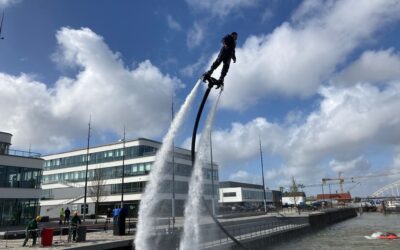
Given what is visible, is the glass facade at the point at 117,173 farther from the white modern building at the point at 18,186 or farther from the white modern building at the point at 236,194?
the white modern building at the point at 236,194

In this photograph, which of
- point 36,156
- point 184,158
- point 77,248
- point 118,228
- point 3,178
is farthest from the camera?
point 184,158

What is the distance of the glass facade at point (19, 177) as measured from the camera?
46.8 metres

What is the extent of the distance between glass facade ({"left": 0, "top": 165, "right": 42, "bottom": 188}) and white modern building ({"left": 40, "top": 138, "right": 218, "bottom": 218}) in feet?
92.4

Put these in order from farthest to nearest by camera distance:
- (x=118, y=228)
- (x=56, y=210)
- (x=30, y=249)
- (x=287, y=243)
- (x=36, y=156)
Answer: (x=56, y=210) < (x=36, y=156) < (x=287, y=243) < (x=118, y=228) < (x=30, y=249)

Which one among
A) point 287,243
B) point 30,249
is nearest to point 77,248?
point 30,249

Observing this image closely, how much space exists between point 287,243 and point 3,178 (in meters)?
36.0

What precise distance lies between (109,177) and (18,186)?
4287cm

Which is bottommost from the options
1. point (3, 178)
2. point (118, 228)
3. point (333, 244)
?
point (333, 244)

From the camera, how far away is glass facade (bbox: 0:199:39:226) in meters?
45.9

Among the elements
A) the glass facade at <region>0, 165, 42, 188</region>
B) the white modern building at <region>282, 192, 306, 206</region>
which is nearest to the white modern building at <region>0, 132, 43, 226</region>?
the glass facade at <region>0, 165, 42, 188</region>

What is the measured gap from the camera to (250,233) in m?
35.4

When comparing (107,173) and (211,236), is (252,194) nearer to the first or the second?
(107,173)

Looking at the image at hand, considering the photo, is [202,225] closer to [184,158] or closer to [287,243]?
[287,243]

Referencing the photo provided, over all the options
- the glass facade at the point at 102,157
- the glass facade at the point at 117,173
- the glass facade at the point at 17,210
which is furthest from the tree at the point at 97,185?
the glass facade at the point at 17,210
